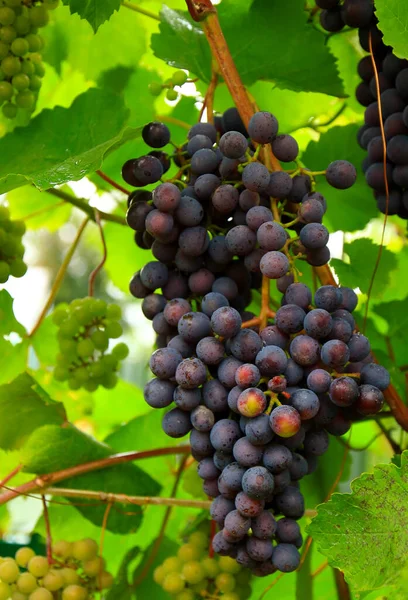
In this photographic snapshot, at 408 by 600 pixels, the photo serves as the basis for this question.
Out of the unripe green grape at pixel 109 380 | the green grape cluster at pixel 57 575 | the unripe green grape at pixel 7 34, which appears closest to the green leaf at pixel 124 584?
the green grape cluster at pixel 57 575

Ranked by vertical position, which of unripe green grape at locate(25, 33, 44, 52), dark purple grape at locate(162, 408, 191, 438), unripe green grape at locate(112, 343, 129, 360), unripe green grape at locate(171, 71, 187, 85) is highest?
unripe green grape at locate(25, 33, 44, 52)

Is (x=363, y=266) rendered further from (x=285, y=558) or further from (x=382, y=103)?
(x=285, y=558)

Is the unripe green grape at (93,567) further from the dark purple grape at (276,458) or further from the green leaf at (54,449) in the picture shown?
the dark purple grape at (276,458)

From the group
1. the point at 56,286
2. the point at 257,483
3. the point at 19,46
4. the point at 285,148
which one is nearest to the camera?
the point at 257,483


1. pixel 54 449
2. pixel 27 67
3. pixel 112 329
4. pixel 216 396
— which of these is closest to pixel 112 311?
pixel 112 329

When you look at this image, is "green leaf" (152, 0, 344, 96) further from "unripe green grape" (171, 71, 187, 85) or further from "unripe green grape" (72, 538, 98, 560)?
"unripe green grape" (72, 538, 98, 560)

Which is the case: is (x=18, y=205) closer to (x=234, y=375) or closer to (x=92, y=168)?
(x=92, y=168)

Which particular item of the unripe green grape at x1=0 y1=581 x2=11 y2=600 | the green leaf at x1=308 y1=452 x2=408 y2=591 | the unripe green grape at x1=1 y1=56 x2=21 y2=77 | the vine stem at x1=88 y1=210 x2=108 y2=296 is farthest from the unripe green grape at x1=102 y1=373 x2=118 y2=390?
the green leaf at x1=308 y1=452 x2=408 y2=591
